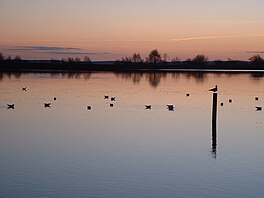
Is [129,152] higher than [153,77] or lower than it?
lower

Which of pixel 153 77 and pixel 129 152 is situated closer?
pixel 129 152

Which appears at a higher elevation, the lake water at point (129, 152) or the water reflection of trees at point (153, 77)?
the water reflection of trees at point (153, 77)

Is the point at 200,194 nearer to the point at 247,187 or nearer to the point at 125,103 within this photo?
the point at 247,187

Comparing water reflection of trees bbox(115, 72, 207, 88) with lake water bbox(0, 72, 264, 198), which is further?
water reflection of trees bbox(115, 72, 207, 88)

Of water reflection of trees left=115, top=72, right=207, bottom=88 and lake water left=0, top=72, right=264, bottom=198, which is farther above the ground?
water reflection of trees left=115, top=72, right=207, bottom=88

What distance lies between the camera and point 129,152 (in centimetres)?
1891

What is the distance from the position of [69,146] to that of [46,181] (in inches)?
227

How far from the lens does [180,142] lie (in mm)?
21422

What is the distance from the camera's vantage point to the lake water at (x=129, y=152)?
13789 millimetres

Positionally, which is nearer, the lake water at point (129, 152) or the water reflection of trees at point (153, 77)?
the lake water at point (129, 152)

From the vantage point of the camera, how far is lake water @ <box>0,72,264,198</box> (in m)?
13.8

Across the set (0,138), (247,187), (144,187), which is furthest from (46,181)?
(0,138)

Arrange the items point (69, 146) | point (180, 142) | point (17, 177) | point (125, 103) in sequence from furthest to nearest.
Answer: point (125, 103) → point (180, 142) → point (69, 146) → point (17, 177)

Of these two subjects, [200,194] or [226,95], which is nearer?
[200,194]
